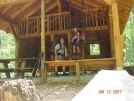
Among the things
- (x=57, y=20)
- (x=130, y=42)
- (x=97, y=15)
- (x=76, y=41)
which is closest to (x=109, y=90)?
(x=76, y=41)

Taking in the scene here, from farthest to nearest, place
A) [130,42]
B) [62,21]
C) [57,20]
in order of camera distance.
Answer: [130,42] < [57,20] < [62,21]

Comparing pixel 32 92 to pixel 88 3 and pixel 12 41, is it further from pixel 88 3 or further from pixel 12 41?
pixel 12 41

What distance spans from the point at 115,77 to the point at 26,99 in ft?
4.52

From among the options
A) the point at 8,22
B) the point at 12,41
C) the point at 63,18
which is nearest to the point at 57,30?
the point at 63,18

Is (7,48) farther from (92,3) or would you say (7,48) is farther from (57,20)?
(92,3)

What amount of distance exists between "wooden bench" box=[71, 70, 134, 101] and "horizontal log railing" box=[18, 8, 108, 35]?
739 centimetres

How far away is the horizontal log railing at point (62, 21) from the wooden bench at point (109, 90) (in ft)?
24.3

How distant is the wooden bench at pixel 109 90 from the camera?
5.63 feet

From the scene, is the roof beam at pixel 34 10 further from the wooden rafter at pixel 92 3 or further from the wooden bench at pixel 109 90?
the wooden bench at pixel 109 90

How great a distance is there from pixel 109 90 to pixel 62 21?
861 cm

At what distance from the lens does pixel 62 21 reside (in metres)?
10.1

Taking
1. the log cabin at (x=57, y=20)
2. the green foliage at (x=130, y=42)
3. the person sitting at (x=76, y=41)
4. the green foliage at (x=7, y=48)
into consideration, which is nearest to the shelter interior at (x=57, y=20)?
the log cabin at (x=57, y=20)

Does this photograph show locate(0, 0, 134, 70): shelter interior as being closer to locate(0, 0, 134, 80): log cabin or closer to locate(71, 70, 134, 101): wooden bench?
locate(0, 0, 134, 80): log cabin

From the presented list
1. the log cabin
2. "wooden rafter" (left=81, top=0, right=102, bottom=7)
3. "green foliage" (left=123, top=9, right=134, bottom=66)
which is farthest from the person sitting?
"green foliage" (left=123, top=9, right=134, bottom=66)
